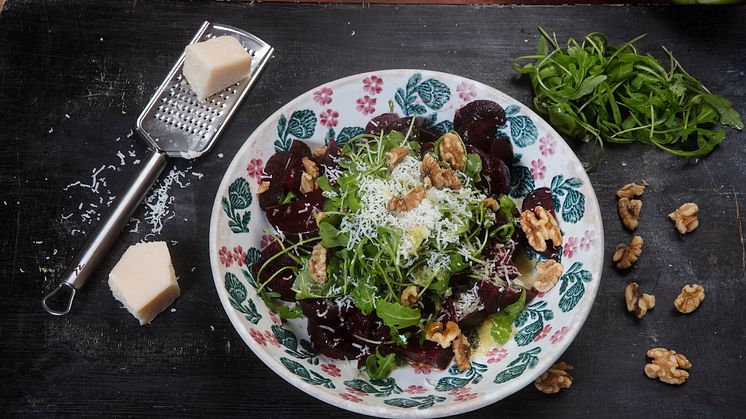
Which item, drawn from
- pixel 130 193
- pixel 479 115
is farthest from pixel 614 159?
pixel 130 193

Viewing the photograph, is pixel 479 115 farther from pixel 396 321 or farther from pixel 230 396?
pixel 230 396

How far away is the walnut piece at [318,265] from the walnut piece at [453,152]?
0.46 metres

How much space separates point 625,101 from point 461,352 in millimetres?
1156

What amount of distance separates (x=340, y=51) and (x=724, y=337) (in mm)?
1702

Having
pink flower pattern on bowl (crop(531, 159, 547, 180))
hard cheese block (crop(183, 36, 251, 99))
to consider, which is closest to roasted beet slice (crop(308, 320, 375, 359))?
pink flower pattern on bowl (crop(531, 159, 547, 180))

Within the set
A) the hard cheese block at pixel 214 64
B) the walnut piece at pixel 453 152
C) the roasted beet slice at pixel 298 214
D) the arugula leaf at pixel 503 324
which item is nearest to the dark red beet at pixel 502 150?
the walnut piece at pixel 453 152

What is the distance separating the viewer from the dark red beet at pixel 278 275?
198cm

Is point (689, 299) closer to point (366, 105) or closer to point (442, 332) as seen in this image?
point (442, 332)

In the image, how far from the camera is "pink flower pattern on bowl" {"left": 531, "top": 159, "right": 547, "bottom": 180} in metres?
2.11

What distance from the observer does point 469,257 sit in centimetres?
187

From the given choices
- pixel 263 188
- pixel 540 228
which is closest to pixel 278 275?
pixel 263 188

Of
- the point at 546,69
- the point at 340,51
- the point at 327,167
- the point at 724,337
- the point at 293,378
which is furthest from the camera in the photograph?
the point at 340,51

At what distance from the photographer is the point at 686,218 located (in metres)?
2.35

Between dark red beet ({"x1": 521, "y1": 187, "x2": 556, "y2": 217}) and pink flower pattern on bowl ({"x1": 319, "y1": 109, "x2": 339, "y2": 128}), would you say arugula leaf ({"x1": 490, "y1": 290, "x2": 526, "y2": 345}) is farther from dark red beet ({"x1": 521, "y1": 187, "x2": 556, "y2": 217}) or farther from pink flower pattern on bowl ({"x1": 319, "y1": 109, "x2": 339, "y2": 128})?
pink flower pattern on bowl ({"x1": 319, "y1": 109, "x2": 339, "y2": 128})
